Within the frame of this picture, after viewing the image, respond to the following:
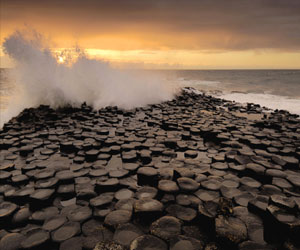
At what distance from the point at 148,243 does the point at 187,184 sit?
1.15 meters

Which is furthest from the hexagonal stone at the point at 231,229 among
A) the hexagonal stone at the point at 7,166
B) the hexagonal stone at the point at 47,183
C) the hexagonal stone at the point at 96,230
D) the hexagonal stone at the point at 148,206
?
the hexagonal stone at the point at 7,166

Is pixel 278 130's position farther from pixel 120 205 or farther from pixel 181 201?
pixel 120 205

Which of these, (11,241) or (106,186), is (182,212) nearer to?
(106,186)

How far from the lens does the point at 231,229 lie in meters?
1.95

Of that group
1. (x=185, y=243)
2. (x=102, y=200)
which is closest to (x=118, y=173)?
(x=102, y=200)

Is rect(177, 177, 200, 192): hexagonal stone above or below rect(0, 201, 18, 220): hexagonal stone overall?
above

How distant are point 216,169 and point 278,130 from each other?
3543 mm

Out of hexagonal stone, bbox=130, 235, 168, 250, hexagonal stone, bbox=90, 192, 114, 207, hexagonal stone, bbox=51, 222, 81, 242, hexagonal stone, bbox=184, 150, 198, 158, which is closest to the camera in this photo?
hexagonal stone, bbox=130, 235, 168, 250

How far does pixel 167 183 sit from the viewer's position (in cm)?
285

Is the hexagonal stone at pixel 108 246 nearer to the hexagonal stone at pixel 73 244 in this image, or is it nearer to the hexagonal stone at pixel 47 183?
the hexagonal stone at pixel 73 244

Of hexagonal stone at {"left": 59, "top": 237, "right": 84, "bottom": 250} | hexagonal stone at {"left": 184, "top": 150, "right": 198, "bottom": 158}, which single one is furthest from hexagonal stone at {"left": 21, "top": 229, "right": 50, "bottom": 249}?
hexagonal stone at {"left": 184, "top": 150, "right": 198, "bottom": 158}

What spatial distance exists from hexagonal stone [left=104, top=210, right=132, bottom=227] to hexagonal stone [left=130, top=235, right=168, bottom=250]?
1.19ft

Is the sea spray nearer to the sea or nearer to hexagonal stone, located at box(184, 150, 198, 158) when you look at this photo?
the sea

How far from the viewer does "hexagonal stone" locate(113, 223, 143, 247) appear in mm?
1906
